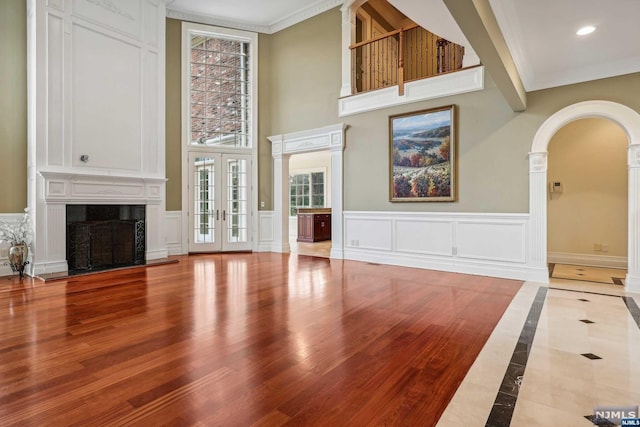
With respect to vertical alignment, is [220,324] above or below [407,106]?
below

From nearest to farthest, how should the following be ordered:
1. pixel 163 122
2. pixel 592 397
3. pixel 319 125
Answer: pixel 592 397 < pixel 163 122 < pixel 319 125

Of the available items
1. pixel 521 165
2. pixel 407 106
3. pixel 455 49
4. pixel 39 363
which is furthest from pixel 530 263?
pixel 39 363

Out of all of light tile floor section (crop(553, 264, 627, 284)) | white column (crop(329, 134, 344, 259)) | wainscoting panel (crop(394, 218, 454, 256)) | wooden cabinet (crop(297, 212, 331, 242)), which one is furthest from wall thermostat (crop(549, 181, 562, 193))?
wooden cabinet (crop(297, 212, 331, 242))

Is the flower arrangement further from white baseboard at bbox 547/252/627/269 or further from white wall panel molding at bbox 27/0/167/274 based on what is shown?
white baseboard at bbox 547/252/627/269

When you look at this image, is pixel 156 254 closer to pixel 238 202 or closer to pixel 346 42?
pixel 238 202

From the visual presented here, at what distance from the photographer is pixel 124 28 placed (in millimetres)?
6215

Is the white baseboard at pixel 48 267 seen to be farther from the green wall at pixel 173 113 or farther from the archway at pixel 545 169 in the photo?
the archway at pixel 545 169

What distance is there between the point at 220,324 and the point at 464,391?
81.9 inches

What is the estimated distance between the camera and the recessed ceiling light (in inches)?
137

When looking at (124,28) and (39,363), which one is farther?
(124,28)

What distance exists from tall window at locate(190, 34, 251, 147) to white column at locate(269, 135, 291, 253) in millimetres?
768

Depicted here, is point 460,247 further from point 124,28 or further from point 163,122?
point 124,28

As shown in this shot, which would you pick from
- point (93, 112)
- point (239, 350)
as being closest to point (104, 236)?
point (93, 112)

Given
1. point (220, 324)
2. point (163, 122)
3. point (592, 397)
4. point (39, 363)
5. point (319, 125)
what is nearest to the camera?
point (592, 397)
